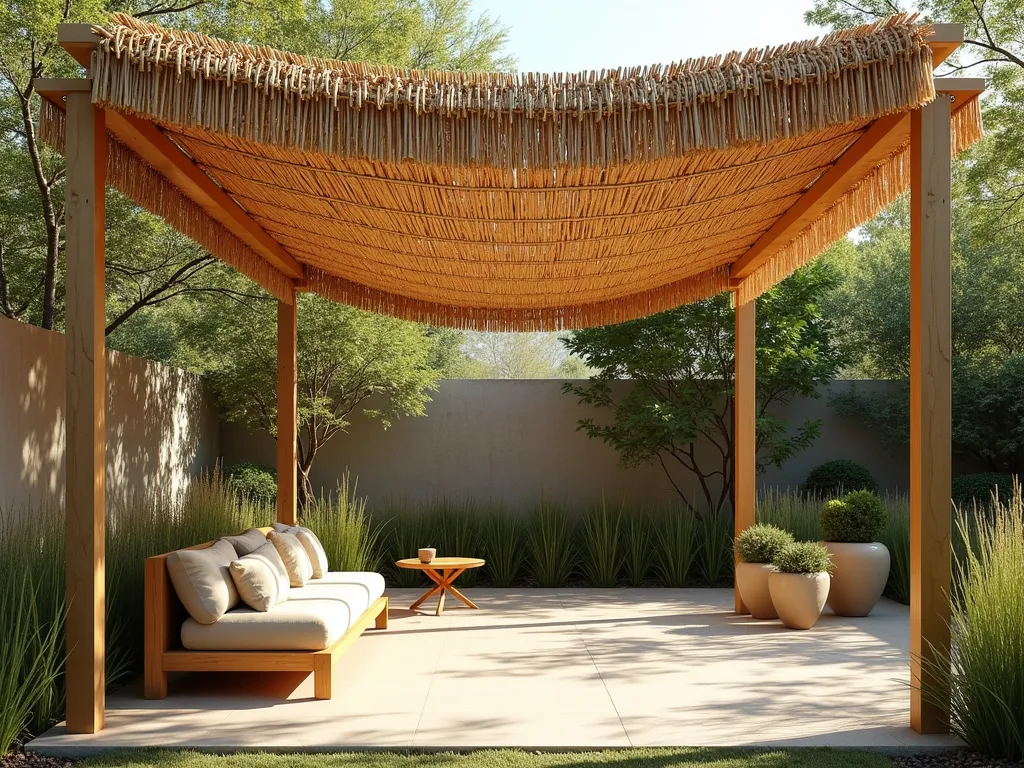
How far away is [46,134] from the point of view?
13.2ft

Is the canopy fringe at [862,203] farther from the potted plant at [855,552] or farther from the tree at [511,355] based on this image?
the tree at [511,355]

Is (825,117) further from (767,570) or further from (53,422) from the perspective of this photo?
(53,422)

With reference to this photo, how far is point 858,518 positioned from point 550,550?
2.85 meters

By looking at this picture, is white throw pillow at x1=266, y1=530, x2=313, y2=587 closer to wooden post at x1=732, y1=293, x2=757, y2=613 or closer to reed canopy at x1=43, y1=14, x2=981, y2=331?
reed canopy at x1=43, y1=14, x2=981, y2=331

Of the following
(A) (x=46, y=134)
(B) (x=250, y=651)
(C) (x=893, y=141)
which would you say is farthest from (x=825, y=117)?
(B) (x=250, y=651)

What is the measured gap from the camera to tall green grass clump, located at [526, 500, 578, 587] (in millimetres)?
8992

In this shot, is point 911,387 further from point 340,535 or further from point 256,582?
point 340,535

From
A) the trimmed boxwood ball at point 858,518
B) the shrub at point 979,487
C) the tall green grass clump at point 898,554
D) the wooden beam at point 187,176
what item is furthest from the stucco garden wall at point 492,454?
the wooden beam at point 187,176

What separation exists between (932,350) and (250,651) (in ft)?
11.0

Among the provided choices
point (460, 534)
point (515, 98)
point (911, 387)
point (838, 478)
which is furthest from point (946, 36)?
point (838, 478)

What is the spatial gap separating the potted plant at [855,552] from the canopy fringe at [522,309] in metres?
1.99

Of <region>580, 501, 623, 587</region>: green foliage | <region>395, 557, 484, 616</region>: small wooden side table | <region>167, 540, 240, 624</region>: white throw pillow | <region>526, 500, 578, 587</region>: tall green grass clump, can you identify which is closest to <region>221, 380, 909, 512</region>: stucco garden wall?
<region>580, 501, 623, 587</region>: green foliage

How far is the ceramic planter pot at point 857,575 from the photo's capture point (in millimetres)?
7133

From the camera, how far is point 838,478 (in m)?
10.9
